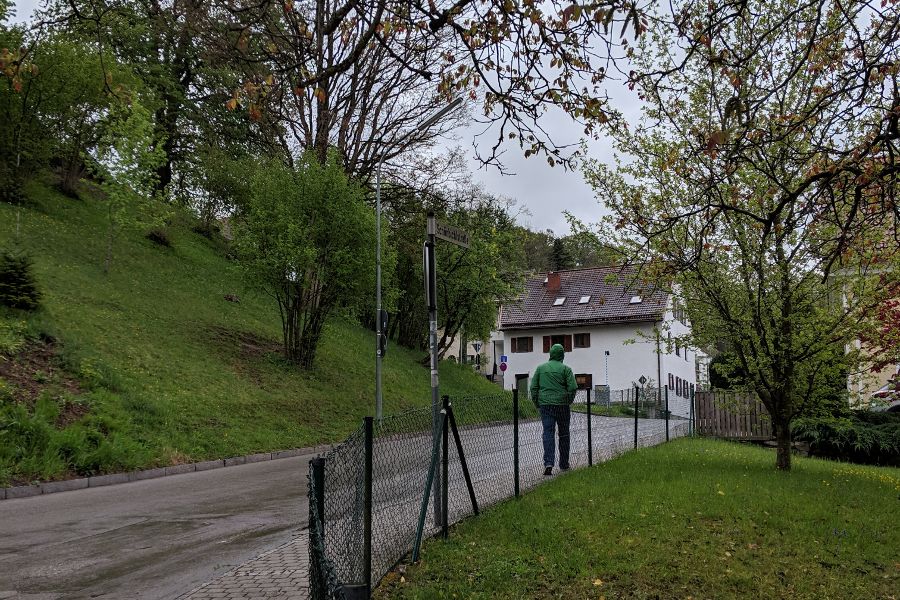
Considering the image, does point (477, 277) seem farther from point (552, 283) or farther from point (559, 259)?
point (559, 259)

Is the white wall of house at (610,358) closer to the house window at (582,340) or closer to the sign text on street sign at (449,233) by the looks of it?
the house window at (582,340)

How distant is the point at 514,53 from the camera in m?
5.33

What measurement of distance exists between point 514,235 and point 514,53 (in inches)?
1283

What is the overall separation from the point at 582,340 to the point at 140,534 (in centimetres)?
4339

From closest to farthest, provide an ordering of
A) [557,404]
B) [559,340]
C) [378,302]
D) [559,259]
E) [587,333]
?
1. [557,404]
2. [378,302]
3. [587,333]
4. [559,340]
5. [559,259]

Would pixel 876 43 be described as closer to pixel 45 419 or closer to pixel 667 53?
pixel 667 53

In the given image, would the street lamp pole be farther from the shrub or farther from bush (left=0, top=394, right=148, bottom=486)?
the shrub

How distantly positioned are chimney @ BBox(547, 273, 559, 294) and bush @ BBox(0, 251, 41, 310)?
4109 centimetres

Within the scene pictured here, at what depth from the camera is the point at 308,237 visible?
19844mm

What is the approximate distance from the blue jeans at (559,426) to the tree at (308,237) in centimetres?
1087

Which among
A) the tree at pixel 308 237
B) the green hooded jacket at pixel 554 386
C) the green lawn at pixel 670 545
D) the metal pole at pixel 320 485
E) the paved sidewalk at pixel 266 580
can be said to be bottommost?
the paved sidewalk at pixel 266 580

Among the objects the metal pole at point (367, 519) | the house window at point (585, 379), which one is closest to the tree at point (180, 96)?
the metal pole at point (367, 519)

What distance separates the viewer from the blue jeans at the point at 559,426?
394 inches

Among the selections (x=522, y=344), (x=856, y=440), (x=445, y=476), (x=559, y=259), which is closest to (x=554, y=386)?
(x=445, y=476)
